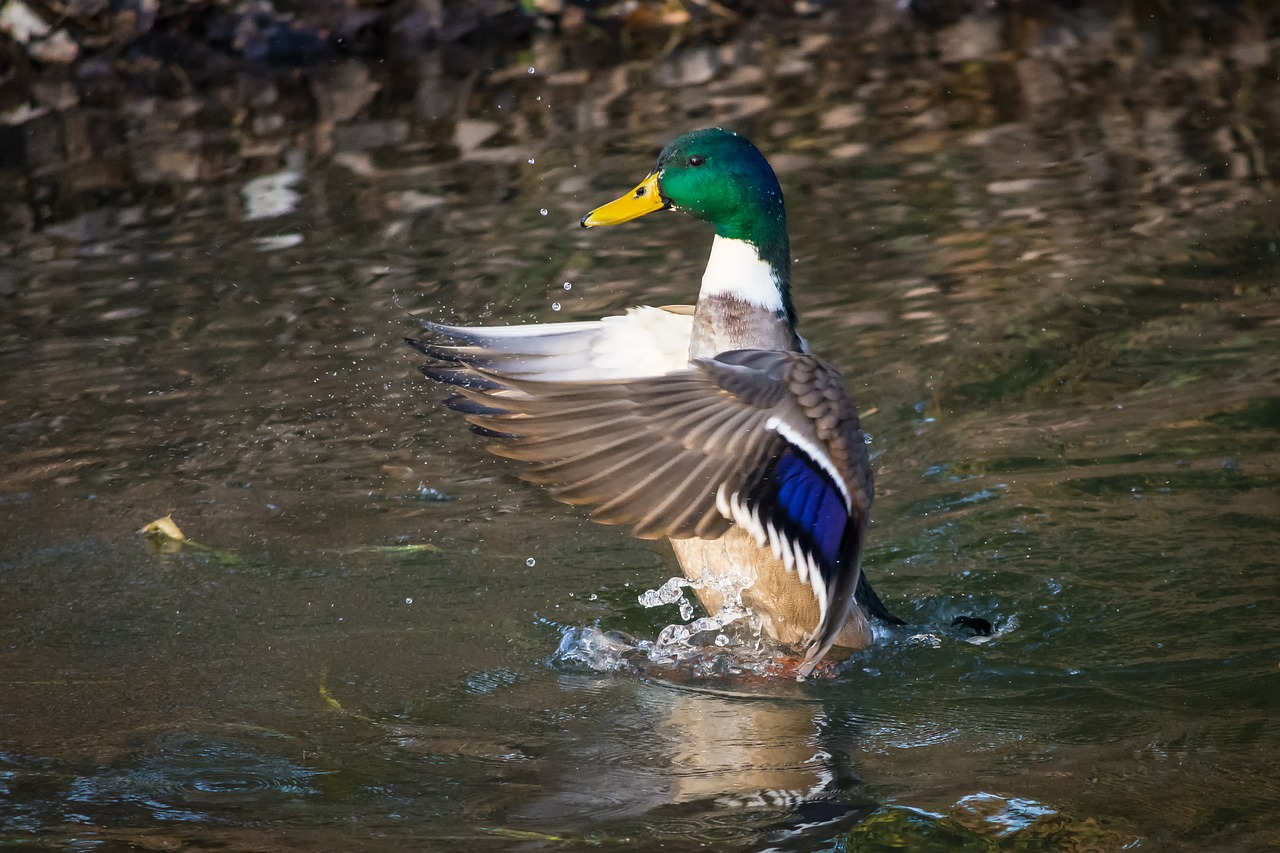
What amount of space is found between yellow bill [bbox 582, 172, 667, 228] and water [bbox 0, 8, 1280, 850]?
3.48 ft

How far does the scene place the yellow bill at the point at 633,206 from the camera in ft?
15.3

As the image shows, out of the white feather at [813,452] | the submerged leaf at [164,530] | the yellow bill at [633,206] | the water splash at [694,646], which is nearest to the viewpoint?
the white feather at [813,452]

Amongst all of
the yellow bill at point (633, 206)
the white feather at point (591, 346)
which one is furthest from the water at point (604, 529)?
the yellow bill at point (633, 206)

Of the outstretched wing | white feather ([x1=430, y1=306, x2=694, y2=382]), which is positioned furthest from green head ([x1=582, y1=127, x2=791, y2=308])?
the outstretched wing

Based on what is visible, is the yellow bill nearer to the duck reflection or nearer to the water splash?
the water splash

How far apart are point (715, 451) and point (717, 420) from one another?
76 mm

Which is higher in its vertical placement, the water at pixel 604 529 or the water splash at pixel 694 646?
the water at pixel 604 529

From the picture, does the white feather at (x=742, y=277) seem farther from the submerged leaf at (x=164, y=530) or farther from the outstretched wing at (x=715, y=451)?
the submerged leaf at (x=164, y=530)

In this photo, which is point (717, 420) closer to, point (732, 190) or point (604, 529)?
point (732, 190)

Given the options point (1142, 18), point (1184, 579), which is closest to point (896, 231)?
point (1184, 579)

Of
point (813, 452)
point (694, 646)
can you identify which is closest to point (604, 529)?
point (694, 646)

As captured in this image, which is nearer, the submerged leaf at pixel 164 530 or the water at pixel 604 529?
the water at pixel 604 529

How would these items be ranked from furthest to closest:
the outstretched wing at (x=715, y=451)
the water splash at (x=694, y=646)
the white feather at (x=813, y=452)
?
the water splash at (x=694, y=646), the white feather at (x=813, y=452), the outstretched wing at (x=715, y=451)

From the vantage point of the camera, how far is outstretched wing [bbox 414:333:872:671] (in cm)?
368
